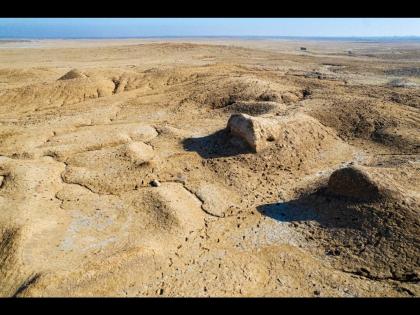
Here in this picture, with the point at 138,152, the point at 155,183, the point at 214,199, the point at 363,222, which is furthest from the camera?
the point at 138,152

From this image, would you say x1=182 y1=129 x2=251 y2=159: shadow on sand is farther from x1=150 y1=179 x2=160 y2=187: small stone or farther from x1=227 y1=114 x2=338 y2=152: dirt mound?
x1=150 y1=179 x2=160 y2=187: small stone

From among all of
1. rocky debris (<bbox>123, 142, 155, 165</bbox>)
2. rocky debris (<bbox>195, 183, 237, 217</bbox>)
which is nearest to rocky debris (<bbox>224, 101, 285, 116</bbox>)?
rocky debris (<bbox>123, 142, 155, 165</bbox>)

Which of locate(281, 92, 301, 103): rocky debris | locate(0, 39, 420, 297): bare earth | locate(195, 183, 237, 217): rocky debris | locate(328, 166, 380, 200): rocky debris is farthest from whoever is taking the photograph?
locate(281, 92, 301, 103): rocky debris

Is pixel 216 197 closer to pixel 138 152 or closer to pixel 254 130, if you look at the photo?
pixel 254 130

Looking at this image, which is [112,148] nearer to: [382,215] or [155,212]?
[155,212]

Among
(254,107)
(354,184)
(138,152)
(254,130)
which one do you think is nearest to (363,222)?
(354,184)

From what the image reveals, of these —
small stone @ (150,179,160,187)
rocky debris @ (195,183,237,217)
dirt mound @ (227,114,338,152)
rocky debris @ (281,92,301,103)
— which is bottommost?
rocky debris @ (195,183,237,217)

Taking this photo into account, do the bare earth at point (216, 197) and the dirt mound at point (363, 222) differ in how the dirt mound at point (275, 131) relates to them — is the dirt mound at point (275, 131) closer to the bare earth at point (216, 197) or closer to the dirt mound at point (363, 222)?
the bare earth at point (216, 197)
